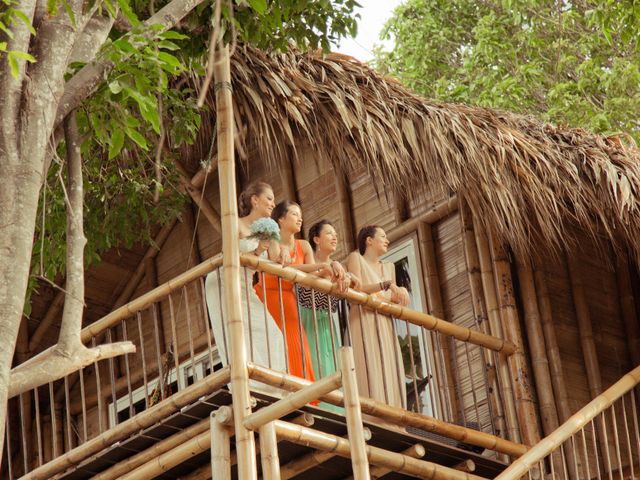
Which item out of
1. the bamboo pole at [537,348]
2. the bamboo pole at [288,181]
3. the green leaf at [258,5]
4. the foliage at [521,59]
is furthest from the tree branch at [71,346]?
the foliage at [521,59]

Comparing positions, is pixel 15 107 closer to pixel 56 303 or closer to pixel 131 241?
pixel 131 241

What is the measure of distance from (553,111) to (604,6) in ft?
14.6

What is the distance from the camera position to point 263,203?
7.54m

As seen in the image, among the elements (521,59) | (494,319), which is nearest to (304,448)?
(494,319)

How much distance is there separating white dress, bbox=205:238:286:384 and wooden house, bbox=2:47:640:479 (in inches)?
4.9

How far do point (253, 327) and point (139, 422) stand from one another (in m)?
0.75

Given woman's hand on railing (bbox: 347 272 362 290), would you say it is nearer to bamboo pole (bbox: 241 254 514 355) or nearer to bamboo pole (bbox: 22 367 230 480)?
bamboo pole (bbox: 241 254 514 355)

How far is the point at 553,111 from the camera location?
13.6 metres

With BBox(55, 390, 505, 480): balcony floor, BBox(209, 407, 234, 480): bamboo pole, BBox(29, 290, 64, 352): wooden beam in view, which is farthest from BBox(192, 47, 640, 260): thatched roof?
BBox(29, 290, 64, 352): wooden beam

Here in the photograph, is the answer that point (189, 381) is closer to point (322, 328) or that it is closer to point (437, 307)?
point (437, 307)

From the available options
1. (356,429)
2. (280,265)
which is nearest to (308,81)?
(280,265)

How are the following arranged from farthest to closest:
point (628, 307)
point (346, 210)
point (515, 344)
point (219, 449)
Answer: point (346, 210), point (628, 307), point (515, 344), point (219, 449)

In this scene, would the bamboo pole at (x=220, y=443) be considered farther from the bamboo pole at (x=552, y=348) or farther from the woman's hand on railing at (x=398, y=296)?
the bamboo pole at (x=552, y=348)

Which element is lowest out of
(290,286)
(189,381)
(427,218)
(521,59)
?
(290,286)
